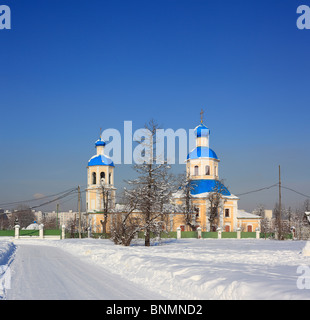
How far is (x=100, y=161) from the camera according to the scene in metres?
65.1

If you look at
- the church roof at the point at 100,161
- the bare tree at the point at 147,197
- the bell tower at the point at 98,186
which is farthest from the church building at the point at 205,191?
the bare tree at the point at 147,197

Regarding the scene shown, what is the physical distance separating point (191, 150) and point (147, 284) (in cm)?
5593

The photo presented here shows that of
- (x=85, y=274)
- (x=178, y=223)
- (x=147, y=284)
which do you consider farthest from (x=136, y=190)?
(x=178, y=223)

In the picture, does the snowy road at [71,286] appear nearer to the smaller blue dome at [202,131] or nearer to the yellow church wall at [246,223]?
the smaller blue dome at [202,131]

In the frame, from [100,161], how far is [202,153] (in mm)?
16179

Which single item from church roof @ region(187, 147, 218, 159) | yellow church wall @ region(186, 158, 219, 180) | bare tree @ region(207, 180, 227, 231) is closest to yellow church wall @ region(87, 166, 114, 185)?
yellow church wall @ region(186, 158, 219, 180)

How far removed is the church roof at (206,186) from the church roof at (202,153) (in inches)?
152

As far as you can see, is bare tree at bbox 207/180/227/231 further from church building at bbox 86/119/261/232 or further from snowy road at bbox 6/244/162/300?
snowy road at bbox 6/244/162/300

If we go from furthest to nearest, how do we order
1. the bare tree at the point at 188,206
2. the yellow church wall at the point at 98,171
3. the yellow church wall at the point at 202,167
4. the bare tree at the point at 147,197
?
1. the yellow church wall at the point at 98,171
2. the yellow church wall at the point at 202,167
3. the bare tree at the point at 188,206
4. the bare tree at the point at 147,197

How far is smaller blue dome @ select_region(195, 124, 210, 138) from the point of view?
66.7 metres

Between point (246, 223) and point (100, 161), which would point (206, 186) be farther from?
point (100, 161)

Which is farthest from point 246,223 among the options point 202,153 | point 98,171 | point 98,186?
point 98,171

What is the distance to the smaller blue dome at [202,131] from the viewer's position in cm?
6669
